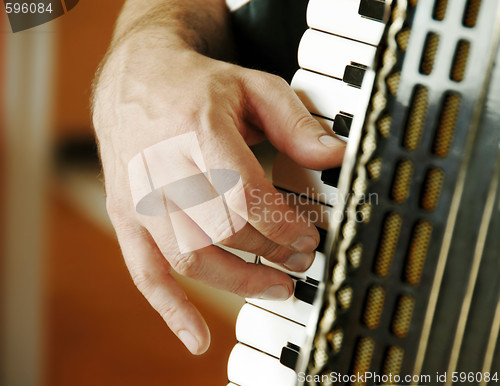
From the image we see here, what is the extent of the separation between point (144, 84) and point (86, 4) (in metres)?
1.40

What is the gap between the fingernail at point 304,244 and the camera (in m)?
0.53

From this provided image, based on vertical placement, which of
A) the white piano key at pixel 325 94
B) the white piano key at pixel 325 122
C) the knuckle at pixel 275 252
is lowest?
the knuckle at pixel 275 252

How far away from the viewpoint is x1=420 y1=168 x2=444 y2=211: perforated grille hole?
395 millimetres

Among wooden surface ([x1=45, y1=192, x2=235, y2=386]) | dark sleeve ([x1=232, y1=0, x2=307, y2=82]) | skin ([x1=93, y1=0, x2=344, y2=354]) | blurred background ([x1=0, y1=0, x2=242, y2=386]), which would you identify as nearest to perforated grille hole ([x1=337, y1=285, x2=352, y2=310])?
skin ([x1=93, y1=0, x2=344, y2=354])

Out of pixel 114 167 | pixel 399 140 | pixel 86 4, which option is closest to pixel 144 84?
pixel 114 167

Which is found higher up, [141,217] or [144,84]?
[144,84]

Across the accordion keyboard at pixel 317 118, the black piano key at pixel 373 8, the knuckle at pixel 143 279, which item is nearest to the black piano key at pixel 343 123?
the accordion keyboard at pixel 317 118

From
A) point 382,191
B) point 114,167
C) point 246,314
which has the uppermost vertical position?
point 382,191

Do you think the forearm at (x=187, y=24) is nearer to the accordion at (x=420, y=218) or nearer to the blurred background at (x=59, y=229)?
the accordion at (x=420, y=218)

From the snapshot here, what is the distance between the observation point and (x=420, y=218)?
400 millimetres

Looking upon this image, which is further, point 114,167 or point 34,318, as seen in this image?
point 34,318

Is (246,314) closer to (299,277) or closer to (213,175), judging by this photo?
(299,277)

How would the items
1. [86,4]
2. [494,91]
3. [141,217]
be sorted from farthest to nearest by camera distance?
[86,4]
[141,217]
[494,91]

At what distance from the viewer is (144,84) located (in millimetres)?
639
